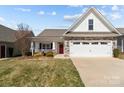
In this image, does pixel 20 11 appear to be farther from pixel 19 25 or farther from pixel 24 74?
pixel 24 74

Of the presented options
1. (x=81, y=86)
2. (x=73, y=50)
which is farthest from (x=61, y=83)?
(x=73, y=50)

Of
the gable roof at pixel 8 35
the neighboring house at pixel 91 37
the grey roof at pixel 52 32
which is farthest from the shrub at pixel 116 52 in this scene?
the grey roof at pixel 52 32

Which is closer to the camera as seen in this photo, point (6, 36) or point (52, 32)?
point (6, 36)

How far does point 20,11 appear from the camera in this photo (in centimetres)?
4059

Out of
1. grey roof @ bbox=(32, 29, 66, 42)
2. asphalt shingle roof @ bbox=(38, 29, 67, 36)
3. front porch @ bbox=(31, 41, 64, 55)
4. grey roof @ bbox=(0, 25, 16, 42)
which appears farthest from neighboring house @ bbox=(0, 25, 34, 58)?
asphalt shingle roof @ bbox=(38, 29, 67, 36)

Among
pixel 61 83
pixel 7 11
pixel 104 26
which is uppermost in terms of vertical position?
pixel 7 11

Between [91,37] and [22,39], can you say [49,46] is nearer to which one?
[22,39]

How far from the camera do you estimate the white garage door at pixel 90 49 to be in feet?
102

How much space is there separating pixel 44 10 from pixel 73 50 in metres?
11.9

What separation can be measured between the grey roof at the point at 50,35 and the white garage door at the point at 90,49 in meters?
6.10

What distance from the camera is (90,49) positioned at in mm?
31266

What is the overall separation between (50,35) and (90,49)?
500 inches

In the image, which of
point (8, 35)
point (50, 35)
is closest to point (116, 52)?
point (50, 35)

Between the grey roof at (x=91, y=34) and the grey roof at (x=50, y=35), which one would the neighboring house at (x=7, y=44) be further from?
the grey roof at (x=91, y=34)
